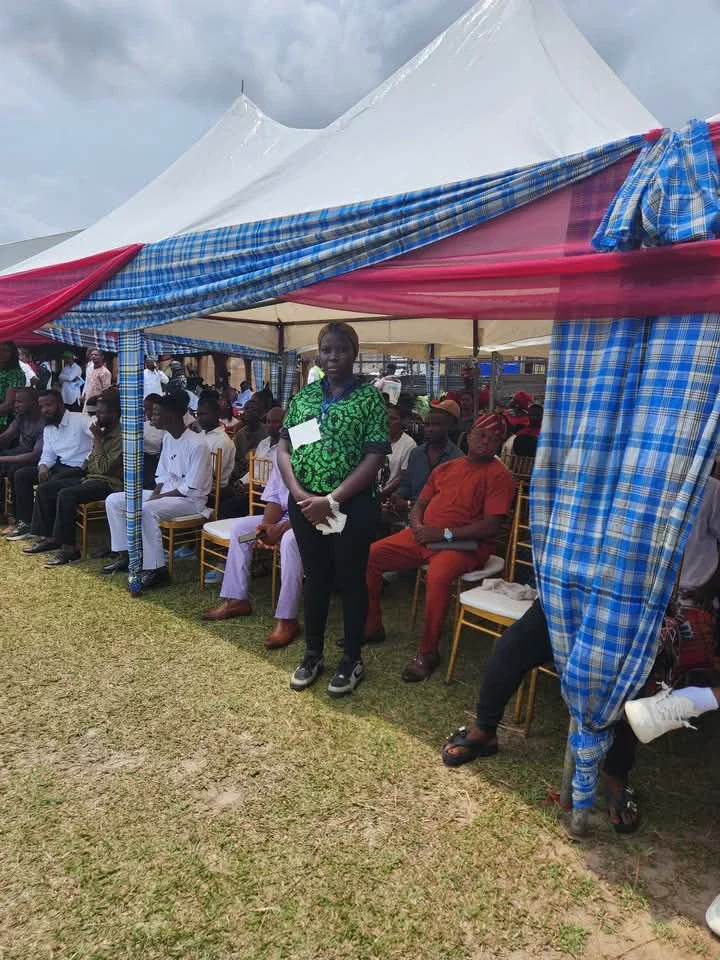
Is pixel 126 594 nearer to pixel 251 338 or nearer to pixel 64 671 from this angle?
pixel 64 671

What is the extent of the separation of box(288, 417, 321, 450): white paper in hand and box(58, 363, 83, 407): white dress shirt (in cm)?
824

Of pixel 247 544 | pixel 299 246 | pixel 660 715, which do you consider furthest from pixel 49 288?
pixel 660 715

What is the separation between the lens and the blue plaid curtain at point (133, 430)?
173 inches

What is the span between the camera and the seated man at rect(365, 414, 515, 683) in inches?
137

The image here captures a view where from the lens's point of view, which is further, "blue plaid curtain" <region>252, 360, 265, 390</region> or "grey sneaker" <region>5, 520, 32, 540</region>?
"blue plaid curtain" <region>252, 360, 265, 390</region>

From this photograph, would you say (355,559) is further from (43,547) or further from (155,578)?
(43,547)

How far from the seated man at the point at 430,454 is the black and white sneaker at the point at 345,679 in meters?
1.78

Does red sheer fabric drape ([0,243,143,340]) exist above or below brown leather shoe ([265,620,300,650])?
above

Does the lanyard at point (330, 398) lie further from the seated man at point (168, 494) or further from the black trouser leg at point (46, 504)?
the black trouser leg at point (46, 504)

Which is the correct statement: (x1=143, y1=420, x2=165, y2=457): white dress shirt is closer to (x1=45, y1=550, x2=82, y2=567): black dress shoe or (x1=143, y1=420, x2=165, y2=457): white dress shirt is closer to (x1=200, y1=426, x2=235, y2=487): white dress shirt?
(x1=200, y1=426, x2=235, y2=487): white dress shirt

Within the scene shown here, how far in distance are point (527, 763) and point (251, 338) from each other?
22.4 feet

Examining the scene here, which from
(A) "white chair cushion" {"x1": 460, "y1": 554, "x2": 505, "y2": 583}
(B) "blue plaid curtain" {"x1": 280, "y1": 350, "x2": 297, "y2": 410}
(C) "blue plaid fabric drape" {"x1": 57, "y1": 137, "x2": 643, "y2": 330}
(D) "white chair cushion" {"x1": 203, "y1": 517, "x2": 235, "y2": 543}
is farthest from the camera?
(B) "blue plaid curtain" {"x1": 280, "y1": 350, "x2": 297, "y2": 410}

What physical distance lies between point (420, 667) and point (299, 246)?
7.54 ft

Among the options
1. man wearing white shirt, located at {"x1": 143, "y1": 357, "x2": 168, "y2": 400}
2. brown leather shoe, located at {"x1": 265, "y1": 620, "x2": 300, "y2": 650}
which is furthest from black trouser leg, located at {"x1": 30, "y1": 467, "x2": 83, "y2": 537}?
man wearing white shirt, located at {"x1": 143, "y1": 357, "x2": 168, "y2": 400}
